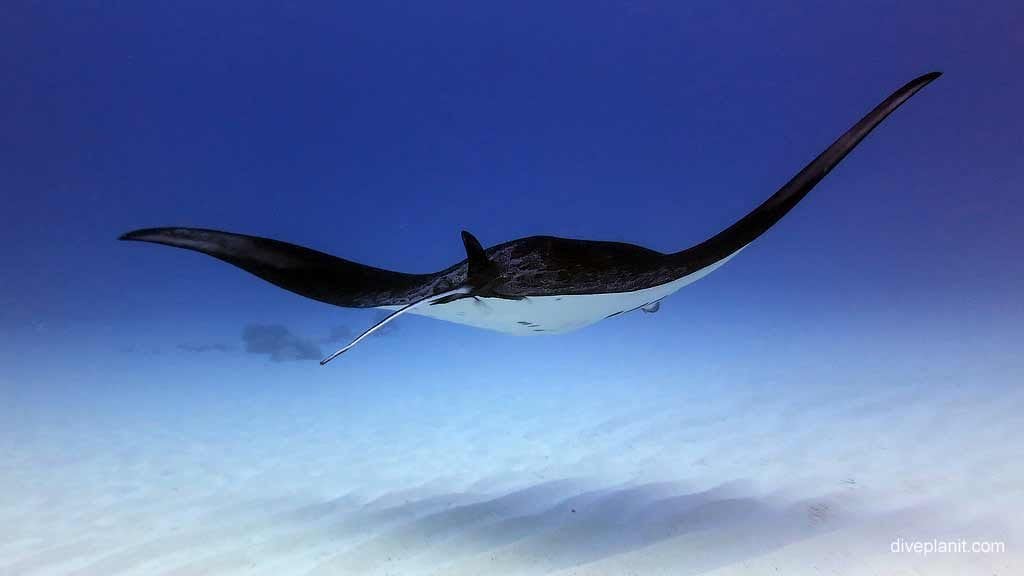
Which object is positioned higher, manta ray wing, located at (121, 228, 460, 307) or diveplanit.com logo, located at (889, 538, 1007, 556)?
manta ray wing, located at (121, 228, 460, 307)

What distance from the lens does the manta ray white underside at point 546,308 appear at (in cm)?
224

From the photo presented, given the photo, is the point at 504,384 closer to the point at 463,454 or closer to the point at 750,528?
the point at 463,454

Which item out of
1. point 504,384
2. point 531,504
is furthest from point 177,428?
point 531,504

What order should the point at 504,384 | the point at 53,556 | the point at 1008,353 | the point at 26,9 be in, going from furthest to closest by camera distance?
1. the point at 26,9
2. the point at 504,384
3. the point at 1008,353
4. the point at 53,556

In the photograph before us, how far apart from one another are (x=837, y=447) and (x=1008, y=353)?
447 cm

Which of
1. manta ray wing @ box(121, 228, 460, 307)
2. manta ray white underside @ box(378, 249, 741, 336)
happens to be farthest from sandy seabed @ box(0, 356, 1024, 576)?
manta ray wing @ box(121, 228, 460, 307)

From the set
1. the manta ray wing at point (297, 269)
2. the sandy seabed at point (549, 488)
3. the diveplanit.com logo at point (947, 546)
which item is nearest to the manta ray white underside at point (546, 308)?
the manta ray wing at point (297, 269)

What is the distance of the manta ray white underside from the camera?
2244 millimetres

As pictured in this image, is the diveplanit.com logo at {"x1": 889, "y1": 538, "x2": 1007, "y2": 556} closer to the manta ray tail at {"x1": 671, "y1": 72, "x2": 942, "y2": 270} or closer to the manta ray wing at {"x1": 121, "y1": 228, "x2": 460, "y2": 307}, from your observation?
the manta ray tail at {"x1": 671, "y1": 72, "x2": 942, "y2": 270}

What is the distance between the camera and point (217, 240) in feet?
8.14

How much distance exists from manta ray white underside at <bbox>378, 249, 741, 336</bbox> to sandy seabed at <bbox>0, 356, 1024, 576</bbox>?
106 centimetres

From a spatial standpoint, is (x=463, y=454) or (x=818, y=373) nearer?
(x=463, y=454)

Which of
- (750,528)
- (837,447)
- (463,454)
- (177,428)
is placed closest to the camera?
(750,528)

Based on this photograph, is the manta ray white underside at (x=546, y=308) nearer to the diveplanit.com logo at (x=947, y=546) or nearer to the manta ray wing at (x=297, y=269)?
the manta ray wing at (x=297, y=269)
